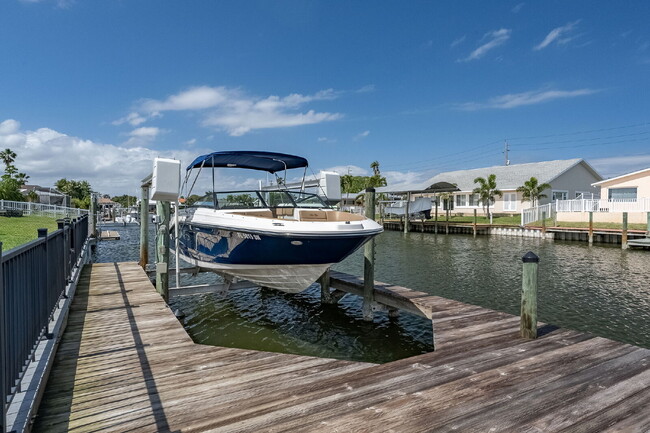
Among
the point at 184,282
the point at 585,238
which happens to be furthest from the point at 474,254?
the point at 184,282

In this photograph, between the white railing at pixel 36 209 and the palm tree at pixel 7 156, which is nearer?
the white railing at pixel 36 209

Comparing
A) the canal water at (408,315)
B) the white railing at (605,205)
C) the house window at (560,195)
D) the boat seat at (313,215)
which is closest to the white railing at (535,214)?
the white railing at (605,205)

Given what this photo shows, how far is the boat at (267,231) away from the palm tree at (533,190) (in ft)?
107

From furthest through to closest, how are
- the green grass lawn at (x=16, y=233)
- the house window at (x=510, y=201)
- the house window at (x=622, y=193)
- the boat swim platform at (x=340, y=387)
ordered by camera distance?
1. the house window at (x=510, y=201)
2. the house window at (x=622, y=193)
3. the green grass lawn at (x=16, y=233)
4. the boat swim platform at (x=340, y=387)

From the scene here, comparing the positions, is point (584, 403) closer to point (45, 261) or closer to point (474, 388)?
point (474, 388)

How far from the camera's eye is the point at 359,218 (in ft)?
24.6

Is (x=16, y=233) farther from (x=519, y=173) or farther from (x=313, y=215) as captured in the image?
(x=519, y=173)

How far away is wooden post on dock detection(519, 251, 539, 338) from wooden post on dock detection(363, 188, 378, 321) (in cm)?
312

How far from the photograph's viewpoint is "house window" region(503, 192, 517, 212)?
39.8 m

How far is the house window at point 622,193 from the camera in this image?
1204 inches

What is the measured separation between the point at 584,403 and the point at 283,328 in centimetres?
607

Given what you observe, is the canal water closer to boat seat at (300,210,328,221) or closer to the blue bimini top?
boat seat at (300,210,328,221)

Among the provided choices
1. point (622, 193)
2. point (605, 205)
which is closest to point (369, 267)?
point (605, 205)

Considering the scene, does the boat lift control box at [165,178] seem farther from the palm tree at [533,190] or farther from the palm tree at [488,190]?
the palm tree at [533,190]
